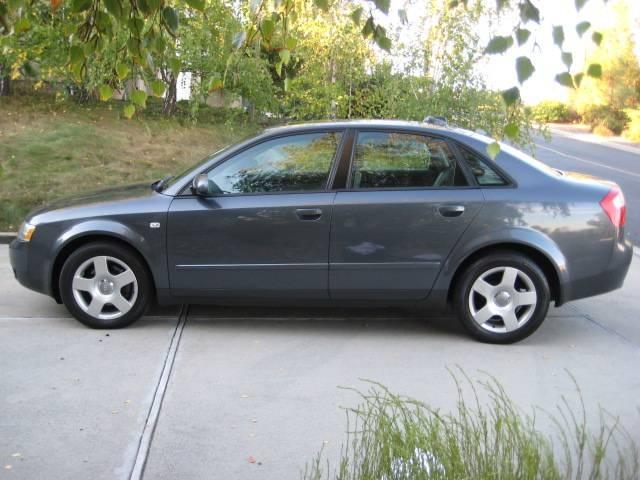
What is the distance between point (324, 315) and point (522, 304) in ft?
5.56

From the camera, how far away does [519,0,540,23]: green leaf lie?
9.61 ft

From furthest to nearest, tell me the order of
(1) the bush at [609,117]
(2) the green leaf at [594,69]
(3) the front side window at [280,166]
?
(1) the bush at [609,117] < (3) the front side window at [280,166] < (2) the green leaf at [594,69]

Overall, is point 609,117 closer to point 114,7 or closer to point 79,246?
point 79,246

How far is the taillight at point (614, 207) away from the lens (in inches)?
244

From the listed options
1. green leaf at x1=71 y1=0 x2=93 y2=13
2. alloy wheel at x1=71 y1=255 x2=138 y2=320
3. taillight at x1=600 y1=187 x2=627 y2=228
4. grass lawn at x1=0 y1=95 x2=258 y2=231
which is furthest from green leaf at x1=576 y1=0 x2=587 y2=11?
grass lawn at x1=0 y1=95 x2=258 y2=231

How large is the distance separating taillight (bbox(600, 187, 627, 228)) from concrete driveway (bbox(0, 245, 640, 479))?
96 centimetres

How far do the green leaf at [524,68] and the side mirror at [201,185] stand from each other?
12.2 ft

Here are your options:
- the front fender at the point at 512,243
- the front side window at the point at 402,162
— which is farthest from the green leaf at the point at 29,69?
the front fender at the point at 512,243

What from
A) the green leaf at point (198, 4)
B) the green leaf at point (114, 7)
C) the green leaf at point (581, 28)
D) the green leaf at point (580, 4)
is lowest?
the green leaf at point (581, 28)

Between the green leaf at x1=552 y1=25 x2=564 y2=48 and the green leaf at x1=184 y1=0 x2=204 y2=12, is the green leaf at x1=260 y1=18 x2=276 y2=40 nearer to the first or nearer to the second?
the green leaf at x1=184 y1=0 x2=204 y2=12

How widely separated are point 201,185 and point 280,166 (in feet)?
2.04

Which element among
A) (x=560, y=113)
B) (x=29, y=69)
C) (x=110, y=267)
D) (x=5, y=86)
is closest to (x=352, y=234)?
(x=110, y=267)

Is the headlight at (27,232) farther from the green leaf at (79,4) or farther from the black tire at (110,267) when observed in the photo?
the green leaf at (79,4)

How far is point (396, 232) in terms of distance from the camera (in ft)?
20.2
